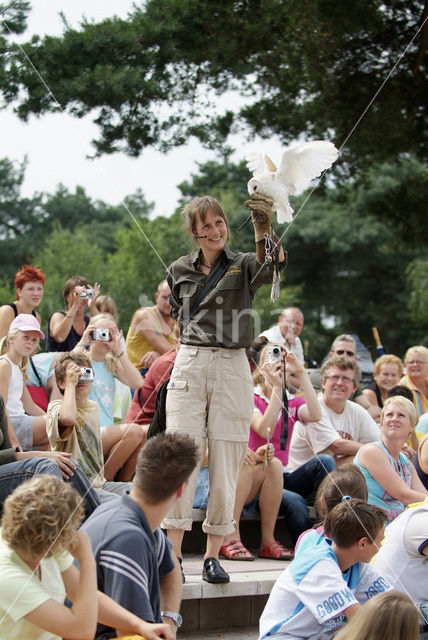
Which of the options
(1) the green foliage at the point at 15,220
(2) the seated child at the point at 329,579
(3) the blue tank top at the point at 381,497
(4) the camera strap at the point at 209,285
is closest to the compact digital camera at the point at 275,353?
(3) the blue tank top at the point at 381,497

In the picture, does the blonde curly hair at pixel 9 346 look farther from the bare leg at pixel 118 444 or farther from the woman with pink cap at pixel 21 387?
the bare leg at pixel 118 444

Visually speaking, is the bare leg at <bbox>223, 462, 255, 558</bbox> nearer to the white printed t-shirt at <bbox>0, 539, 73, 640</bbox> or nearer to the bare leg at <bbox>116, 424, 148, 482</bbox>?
the bare leg at <bbox>116, 424, 148, 482</bbox>

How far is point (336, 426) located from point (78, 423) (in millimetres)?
1744

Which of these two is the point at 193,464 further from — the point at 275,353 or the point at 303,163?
the point at 275,353

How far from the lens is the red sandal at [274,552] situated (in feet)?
13.3

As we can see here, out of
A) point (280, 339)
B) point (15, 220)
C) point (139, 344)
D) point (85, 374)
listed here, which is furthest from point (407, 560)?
point (15, 220)

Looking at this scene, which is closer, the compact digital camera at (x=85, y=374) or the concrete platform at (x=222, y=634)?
the concrete platform at (x=222, y=634)

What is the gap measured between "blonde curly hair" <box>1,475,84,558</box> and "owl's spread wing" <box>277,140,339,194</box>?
1729 mm

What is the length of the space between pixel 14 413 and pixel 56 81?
124 inches

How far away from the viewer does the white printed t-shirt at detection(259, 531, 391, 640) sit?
257 cm

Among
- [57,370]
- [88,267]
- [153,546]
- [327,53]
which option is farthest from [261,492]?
[88,267]

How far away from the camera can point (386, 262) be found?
23.5 metres

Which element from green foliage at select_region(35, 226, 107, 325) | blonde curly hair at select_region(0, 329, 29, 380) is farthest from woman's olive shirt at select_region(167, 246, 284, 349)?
green foliage at select_region(35, 226, 107, 325)

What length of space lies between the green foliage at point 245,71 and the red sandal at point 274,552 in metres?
3.54
